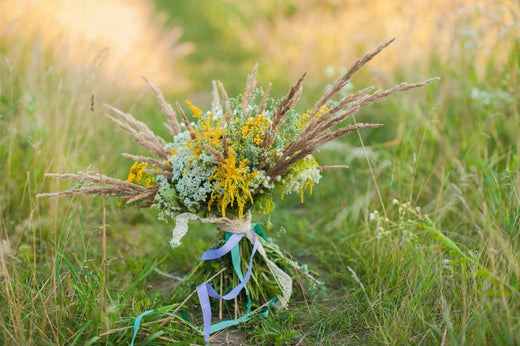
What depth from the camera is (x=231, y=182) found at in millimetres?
2018

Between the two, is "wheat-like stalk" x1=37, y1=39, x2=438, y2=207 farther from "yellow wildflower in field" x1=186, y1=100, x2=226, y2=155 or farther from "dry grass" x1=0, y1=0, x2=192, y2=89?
"dry grass" x1=0, y1=0, x2=192, y2=89

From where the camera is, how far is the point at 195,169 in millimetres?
2080

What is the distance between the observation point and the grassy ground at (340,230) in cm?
201

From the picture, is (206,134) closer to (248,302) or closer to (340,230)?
(248,302)

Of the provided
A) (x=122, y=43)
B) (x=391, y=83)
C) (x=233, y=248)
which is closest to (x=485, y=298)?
(x=233, y=248)

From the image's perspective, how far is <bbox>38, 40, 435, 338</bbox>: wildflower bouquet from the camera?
1996 millimetres

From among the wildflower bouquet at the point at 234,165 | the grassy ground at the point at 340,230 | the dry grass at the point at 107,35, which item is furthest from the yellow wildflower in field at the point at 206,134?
the dry grass at the point at 107,35

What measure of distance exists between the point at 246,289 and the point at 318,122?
0.87 meters

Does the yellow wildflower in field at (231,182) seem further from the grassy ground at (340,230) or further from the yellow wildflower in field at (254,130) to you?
the grassy ground at (340,230)

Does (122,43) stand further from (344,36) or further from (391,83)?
(391,83)

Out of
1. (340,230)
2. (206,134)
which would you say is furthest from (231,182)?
(340,230)

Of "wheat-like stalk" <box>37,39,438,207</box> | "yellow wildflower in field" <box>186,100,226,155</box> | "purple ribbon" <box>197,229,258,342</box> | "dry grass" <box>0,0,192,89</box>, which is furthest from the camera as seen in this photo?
"dry grass" <box>0,0,192,89</box>

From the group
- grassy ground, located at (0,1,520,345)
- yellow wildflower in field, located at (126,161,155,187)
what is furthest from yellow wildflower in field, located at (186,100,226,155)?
grassy ground, located at (0,1,520,345)

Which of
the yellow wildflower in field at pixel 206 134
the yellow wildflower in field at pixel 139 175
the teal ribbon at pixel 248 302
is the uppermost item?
the yellow wildflower in field at pixel 206 134
